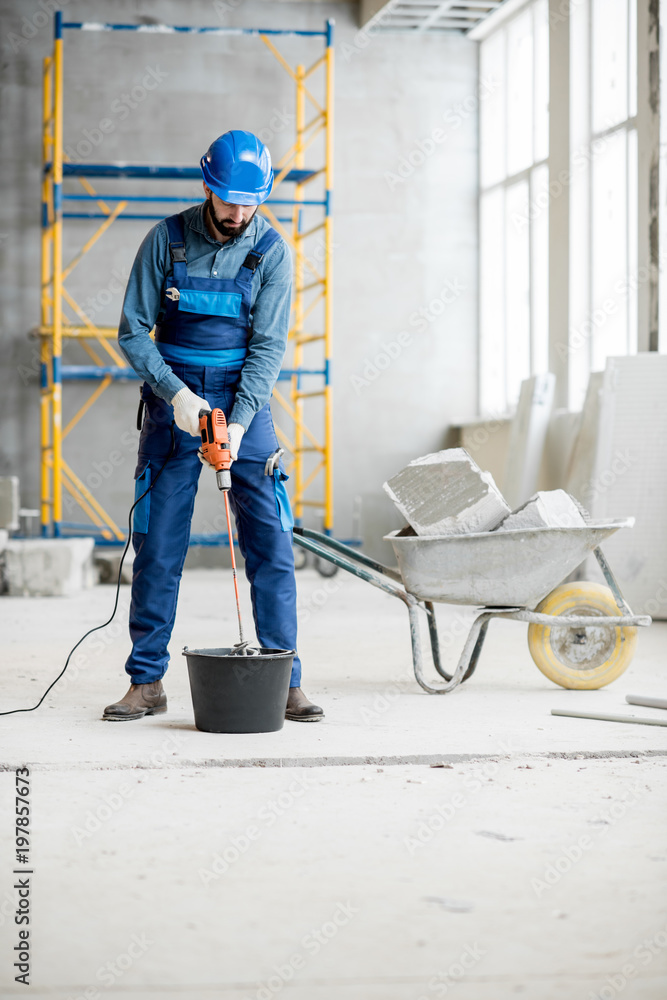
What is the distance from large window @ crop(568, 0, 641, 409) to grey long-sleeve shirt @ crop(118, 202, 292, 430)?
5152 millimetres

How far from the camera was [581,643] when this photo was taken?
163 inches

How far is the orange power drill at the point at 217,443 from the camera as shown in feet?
10.7

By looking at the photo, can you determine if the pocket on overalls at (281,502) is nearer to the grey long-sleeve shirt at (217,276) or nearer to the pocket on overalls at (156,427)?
the grey long-sleeve shirt at (217,276)

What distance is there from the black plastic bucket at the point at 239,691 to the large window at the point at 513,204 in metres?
6.86

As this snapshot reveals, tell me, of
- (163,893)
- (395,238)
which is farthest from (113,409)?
(163,893)

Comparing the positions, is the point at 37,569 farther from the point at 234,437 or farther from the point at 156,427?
the point at 234,437

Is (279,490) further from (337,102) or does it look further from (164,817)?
(337,102)

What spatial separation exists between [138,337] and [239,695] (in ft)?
3.67

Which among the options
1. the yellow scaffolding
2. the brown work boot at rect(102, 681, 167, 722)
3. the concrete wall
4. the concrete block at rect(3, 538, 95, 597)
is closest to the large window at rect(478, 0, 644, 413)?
the concrete wall

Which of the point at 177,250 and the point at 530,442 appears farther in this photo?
the point at 530,442

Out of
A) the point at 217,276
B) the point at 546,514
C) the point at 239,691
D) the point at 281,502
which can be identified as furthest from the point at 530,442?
the point at 239,691

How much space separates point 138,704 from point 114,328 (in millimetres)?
6578

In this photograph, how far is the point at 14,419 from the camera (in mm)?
10141

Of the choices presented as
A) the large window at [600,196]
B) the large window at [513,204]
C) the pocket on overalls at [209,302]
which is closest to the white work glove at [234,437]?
the pocket on overalls at [209,302]
